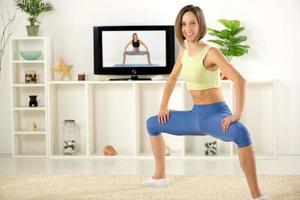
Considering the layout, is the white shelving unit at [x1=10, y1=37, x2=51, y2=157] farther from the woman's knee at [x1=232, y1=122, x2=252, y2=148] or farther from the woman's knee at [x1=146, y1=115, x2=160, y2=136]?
the woman's knee at [x1=232, y1=122, x2=252, y2=148]

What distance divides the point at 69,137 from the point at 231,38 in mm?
1900

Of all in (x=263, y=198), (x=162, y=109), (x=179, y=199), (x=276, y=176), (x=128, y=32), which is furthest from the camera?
(x=128, y=32)

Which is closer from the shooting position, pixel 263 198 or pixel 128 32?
pixel 263 198

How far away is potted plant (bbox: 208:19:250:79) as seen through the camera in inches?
227

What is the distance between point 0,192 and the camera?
412 centimetres

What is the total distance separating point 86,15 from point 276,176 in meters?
2.68

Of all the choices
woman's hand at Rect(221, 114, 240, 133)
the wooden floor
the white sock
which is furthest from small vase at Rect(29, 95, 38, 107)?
woman's hand at Rect(221, 114, 240, 133)

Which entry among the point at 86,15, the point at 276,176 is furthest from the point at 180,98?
the point at 276,176

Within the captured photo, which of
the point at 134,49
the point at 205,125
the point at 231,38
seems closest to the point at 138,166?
the point at 134,49

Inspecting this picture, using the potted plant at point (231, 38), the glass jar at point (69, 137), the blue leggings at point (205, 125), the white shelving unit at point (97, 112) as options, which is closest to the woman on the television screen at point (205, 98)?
the blue leggings at point (205, 125)

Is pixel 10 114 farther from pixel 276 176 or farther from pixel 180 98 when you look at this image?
pixel 276 176

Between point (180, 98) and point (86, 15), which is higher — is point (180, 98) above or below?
below

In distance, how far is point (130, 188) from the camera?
419 cm

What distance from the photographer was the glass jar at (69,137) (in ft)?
19.7
